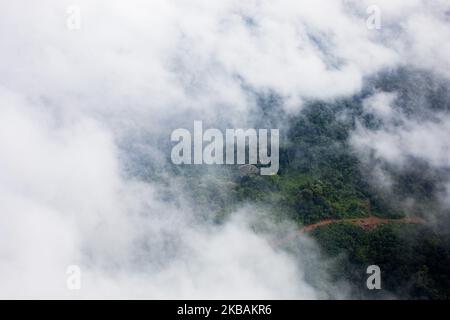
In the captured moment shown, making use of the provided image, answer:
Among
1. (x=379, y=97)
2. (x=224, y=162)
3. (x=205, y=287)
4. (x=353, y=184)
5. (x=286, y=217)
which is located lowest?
(x=205, y=287)

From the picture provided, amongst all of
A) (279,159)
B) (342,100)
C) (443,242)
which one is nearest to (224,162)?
(279,159)

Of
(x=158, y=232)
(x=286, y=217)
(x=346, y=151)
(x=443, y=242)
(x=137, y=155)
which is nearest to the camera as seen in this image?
(x=443, y=242)

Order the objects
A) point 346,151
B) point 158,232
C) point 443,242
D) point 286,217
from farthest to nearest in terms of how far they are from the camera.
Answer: point 346,151, point 158,232, point 286,217, point 443,242

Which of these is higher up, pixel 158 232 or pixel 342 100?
pixel 342 100

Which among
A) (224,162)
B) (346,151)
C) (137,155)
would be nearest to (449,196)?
(346,151)

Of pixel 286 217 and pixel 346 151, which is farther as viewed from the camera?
pixel 346 151

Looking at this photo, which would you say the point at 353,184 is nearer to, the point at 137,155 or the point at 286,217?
the point at 286,217

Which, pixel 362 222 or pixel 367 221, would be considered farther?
pixel 367 221

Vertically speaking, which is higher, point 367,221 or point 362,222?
point 367,221

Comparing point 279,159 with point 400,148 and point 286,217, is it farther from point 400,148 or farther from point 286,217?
point 400,148
